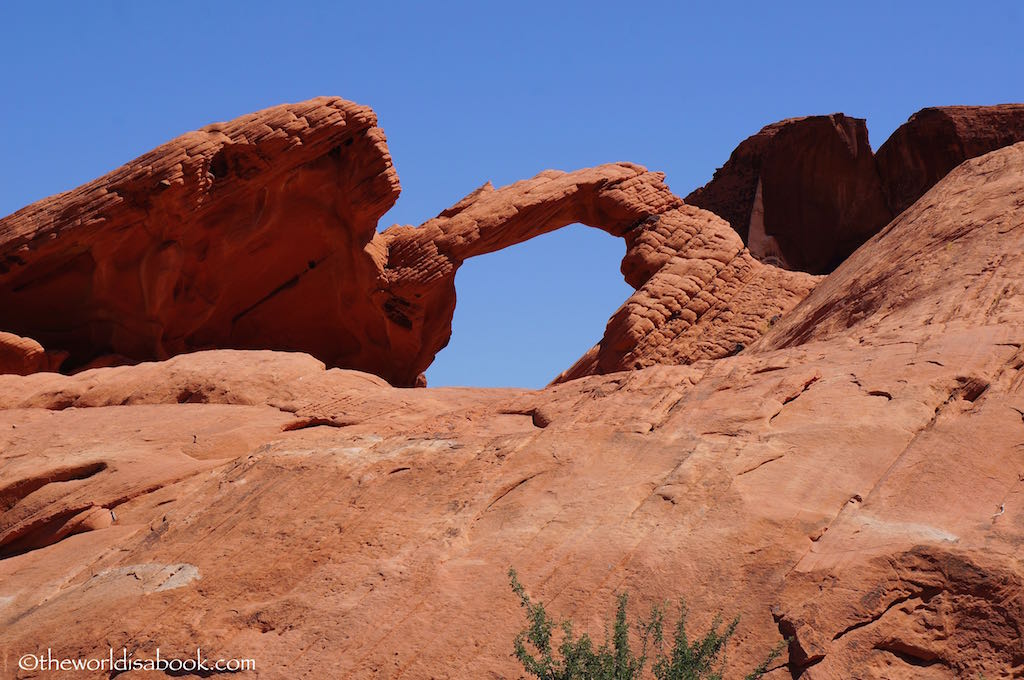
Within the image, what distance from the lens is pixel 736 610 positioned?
23.2ft

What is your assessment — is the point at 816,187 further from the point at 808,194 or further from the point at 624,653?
the point at 624,653

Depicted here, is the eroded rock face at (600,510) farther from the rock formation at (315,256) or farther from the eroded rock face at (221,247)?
the eroded rock face at (221,247)

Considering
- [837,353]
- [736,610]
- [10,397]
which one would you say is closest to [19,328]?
[10,397]

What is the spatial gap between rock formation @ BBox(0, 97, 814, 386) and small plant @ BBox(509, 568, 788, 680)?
8.37 m

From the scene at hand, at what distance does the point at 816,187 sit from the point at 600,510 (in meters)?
17.1

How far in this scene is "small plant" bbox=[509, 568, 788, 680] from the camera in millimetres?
6578

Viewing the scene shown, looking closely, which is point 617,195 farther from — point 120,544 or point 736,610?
point 736,610

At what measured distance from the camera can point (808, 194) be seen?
78.5ft

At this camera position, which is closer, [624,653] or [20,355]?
[624,653]

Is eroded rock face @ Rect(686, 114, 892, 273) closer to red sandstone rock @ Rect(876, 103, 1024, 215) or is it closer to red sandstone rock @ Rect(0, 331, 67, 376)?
red sandstone rock @ Rect(876, 103, 1024, 215)

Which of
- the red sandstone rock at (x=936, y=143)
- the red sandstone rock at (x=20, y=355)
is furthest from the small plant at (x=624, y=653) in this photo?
the red sandstone rock at (x=936, y=143)

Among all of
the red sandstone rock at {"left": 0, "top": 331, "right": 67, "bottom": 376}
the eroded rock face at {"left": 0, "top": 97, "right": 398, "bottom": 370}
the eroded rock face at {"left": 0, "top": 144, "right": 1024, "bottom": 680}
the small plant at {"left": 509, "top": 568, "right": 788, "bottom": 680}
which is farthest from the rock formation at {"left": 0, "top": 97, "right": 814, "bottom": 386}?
the small plant at {"left": 509, "top": 568, "right": 788, "bottom": 680}

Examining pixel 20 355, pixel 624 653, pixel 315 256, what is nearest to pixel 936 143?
pixel 315 256

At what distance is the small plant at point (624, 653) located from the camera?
21.6 feet
